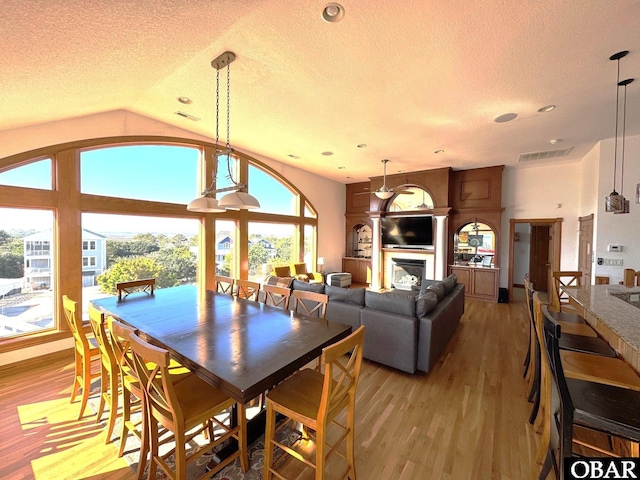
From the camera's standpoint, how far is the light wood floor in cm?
177

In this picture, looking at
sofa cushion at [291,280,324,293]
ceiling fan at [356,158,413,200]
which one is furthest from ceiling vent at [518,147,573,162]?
sofa cushion at [291,280,324,293]

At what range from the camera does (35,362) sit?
3139 millimetres

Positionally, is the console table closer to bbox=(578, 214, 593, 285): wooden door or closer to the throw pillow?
the throw pillow

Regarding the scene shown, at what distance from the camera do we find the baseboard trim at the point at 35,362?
9.73ft

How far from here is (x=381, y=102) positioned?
3248 millimetres

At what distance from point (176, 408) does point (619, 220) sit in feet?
22.3

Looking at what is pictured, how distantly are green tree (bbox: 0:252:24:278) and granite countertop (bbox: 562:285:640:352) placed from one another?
566cm

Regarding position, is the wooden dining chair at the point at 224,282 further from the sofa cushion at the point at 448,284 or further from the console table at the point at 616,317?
the console table at the point at 616,317

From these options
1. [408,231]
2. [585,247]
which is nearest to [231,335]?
[408,231]

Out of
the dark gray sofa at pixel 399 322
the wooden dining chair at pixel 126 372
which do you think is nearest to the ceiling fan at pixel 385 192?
the dark gray sofa at pixel 399 322

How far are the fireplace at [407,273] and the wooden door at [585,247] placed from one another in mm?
3164

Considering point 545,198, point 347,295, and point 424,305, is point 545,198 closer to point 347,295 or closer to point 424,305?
point 424,305

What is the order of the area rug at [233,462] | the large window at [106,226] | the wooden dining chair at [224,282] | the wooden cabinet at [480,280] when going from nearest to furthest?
the area rug at [233,462] < the large window at [106,226] < the wooden dining chair at [224,282] < the wooden cabinet at [480,280]

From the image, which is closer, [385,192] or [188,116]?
[188,116]
